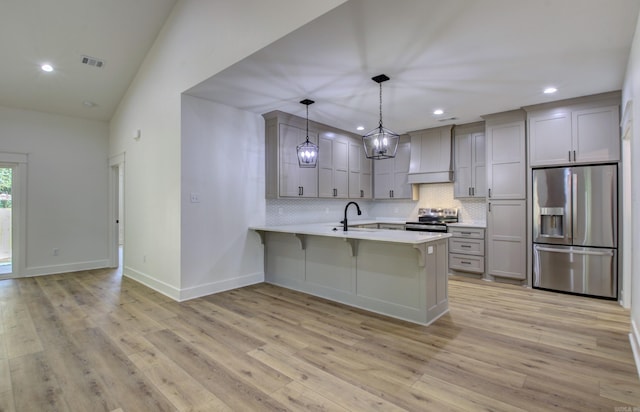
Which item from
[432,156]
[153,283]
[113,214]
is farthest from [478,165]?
[113,214]

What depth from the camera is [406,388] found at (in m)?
2.10

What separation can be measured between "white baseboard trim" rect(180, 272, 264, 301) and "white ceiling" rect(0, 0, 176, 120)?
367 centimetres

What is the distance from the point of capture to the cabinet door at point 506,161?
4.72 meters

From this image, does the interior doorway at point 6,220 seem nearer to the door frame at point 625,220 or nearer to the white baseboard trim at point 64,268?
the white baseboard trim at point 64,268

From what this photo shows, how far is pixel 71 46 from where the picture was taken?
14.2 feet

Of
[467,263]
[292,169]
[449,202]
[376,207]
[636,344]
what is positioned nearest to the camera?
[636,344]

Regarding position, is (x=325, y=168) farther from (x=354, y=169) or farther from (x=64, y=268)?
(x=64, y=268)

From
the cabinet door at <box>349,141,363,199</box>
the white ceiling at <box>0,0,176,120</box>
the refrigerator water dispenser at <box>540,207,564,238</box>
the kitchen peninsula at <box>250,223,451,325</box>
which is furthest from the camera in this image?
the cabinet door at <box>349,141,363,199</box>

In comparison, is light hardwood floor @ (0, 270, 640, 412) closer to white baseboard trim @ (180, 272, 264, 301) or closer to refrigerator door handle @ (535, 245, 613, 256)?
white baseboard trim @ (180, 272, 264, 301)

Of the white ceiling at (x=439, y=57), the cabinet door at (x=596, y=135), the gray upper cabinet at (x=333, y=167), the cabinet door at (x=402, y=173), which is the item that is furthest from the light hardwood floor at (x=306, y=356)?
the cabinet door at (x=402, y=173)

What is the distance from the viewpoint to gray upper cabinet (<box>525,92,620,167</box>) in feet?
13.1

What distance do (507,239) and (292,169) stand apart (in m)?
3.54

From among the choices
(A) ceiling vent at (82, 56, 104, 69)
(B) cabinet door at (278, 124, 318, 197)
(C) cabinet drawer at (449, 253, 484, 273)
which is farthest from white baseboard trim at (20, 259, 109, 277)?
(C) cabinet drawer at (449, 253, 484, 273)

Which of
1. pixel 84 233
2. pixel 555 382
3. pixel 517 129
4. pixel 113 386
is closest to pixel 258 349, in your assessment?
pixel 113 386
